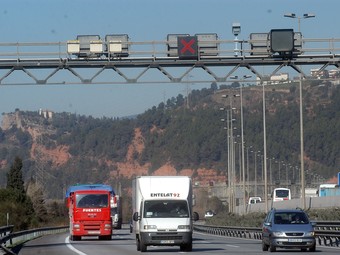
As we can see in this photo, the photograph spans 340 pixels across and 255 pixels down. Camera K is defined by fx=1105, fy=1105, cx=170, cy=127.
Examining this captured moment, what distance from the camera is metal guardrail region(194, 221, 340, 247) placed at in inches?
1693

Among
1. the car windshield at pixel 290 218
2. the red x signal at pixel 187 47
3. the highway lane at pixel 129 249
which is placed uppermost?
the red x signal at pixel 187 47

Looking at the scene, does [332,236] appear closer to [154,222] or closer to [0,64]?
[154,222]

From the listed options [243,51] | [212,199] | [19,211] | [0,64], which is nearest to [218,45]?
[243,51]

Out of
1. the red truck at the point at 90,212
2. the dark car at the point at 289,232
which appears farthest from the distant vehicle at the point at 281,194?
the dark car at the point at 289,232

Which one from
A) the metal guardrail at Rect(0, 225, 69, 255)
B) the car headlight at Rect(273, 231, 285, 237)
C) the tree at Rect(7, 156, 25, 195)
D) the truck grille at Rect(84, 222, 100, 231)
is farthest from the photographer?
the tree at Rect(7, 156, 25, 195)

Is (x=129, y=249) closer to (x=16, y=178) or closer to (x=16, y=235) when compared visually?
(x=16, y=235)

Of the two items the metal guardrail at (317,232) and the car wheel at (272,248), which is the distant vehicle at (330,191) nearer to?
the metal guardrail at (317,232)

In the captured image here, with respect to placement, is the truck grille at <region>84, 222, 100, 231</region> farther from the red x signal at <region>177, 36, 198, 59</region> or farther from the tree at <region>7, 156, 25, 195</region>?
the tree at <region>7, 156, 25, 195</region>

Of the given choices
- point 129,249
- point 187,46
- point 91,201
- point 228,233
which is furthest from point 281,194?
point 129,249

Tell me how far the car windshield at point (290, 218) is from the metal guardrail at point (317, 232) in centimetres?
371

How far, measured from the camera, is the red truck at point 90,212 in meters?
52.6

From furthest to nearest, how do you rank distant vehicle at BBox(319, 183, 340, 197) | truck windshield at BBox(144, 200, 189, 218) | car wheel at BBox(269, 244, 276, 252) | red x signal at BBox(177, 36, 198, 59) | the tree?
the tree, distant vehicle at BBox(319, 183, 340, 197), red x signal at BBox(177, 36, 198, 59), truck windshield at BBox(144, 200, 189, 218), car wheel at BBox(269, 244, 276, 252)

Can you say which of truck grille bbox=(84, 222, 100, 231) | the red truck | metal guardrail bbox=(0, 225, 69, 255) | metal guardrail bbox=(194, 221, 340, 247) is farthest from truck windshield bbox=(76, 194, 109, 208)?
metal guardrail bbox=(194, 221, 340, 247)

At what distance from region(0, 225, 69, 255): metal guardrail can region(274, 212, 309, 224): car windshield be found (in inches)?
361
